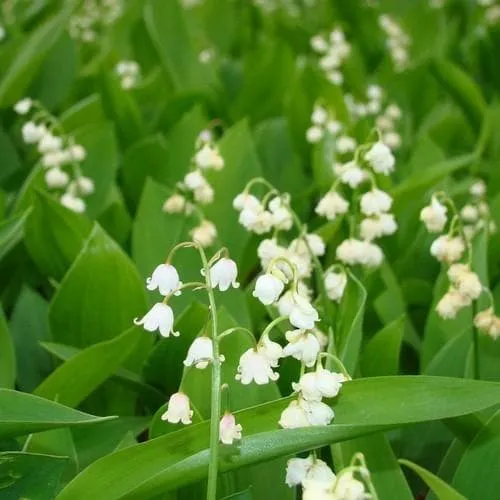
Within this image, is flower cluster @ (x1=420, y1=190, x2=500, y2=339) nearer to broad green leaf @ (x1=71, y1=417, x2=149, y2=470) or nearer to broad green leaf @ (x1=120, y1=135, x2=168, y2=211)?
broad green leaf @ (x1=71, y1=417, x2=149, y2=470)

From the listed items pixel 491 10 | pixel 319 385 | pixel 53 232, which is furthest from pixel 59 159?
pixel 491 10

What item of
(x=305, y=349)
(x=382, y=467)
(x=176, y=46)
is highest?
(x=305, y=349)

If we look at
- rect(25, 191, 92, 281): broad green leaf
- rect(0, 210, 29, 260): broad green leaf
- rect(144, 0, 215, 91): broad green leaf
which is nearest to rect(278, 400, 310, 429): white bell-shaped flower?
rect(0, 210, 29, 260): broad green leaf

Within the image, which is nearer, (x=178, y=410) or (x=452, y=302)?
(x=178, y=410)

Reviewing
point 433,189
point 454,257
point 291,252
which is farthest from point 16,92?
point 454,257

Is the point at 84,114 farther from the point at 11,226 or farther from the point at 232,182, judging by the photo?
the point at 11,226

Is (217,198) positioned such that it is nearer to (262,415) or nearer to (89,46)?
(262,415)
